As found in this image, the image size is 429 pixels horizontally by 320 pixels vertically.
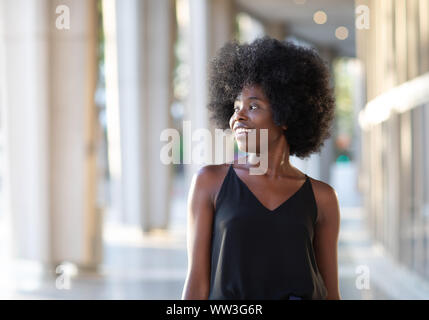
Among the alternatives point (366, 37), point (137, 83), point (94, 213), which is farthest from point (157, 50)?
point (94, 213)

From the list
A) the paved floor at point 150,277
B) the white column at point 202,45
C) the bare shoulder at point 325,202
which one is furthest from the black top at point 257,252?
the white column at point 202,45

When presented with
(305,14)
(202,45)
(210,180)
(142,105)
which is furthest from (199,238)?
(305,14)

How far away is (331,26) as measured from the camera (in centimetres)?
2094

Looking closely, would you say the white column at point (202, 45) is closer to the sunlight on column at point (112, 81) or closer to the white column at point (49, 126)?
the sunlight on column at point (112, 81)

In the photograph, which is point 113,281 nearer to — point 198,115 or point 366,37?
point 198,115

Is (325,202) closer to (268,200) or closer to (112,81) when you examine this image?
(268,200)

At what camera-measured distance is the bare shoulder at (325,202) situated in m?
1.70

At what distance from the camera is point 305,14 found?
Answer: 18.9m

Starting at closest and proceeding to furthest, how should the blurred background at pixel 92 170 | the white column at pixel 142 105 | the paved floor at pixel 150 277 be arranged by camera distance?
the paved floor at pixel 150 277 → the blurred background at pixel 92 170 → the white column at pixel 142 105

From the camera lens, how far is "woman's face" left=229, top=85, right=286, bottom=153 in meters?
1.69

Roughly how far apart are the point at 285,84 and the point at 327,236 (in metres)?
0.45

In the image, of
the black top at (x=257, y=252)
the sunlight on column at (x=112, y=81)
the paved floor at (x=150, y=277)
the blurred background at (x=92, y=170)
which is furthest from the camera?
the sunlight on column at (x=112, y=81)

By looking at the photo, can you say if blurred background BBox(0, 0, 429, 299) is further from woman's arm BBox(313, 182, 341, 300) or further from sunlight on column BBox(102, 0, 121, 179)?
woman's arm BBox(313, 182, 341, 300)

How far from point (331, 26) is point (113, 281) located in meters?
15.8
